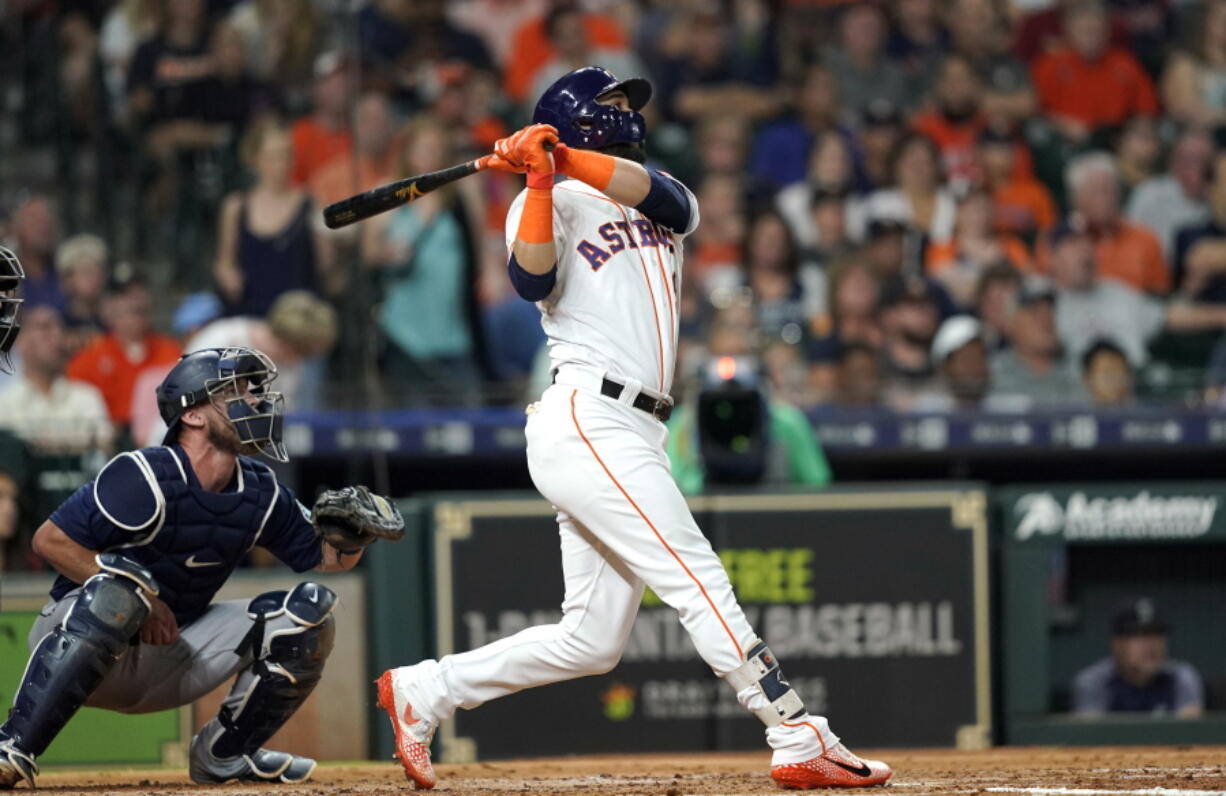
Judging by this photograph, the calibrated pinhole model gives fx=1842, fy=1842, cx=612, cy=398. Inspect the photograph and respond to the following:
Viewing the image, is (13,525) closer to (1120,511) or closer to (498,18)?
(1120,511)

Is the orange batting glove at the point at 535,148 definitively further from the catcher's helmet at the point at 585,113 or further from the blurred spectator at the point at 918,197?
the blurred spectator at the point at 918,197

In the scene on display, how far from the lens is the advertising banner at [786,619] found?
259 inches

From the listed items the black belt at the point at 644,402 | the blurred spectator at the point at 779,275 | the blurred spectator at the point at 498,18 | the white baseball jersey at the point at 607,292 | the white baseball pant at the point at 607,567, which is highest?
the blurred spectator at the point at 498,18

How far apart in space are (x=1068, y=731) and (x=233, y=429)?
3.44m

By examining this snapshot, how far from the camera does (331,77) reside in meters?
8.61

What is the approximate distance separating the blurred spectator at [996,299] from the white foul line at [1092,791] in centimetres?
419

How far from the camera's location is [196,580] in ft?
15.9

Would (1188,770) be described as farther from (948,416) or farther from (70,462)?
(70,462)

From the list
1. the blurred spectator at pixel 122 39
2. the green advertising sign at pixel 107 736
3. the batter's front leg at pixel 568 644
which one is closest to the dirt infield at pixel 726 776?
the green advertising sign at pixel 107 736

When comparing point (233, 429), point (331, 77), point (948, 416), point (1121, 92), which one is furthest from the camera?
point (1121, 92)

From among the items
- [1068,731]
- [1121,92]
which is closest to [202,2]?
[1121,92]

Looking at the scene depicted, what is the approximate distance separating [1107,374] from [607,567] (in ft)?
12.5

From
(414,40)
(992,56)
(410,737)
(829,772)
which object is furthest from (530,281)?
(992,56)

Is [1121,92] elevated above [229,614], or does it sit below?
above
